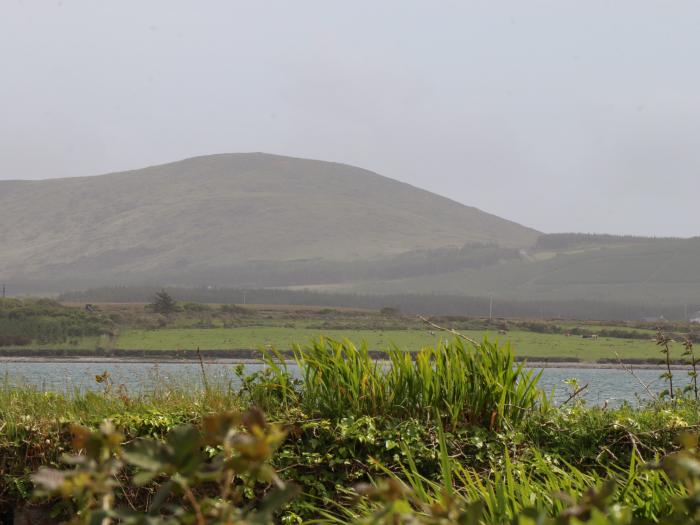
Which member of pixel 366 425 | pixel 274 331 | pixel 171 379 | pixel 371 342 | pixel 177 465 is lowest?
pixel 371 342

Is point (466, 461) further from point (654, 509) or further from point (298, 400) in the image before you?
point (654, 509)

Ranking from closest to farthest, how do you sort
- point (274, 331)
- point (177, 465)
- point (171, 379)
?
1. point (177, 465)
2. point (171, 379)
3. point (274, 331)

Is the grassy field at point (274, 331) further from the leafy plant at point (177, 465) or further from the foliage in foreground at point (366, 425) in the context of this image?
the leafy plant at point (177, 465)

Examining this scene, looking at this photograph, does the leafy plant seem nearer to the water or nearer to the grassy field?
the water

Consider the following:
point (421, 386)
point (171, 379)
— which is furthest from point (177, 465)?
point (171, 379)

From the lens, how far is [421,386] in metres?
7.64

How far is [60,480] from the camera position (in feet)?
6.70

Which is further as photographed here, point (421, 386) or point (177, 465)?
point (421, 386)

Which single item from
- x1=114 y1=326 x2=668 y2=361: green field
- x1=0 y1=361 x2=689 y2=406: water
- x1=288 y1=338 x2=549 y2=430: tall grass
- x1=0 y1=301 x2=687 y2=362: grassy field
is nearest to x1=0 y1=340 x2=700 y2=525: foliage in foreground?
x1=288 y1=338 x2=549 y2=430: tall grass

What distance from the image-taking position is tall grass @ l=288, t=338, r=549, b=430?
7.56m

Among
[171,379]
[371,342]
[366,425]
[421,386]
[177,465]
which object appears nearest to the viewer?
[177,465]

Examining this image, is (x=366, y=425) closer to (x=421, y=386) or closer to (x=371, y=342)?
(x=421, y=386)

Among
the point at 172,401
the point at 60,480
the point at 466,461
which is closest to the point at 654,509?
the point at 466,461

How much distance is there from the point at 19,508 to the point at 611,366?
82388 millimetres
